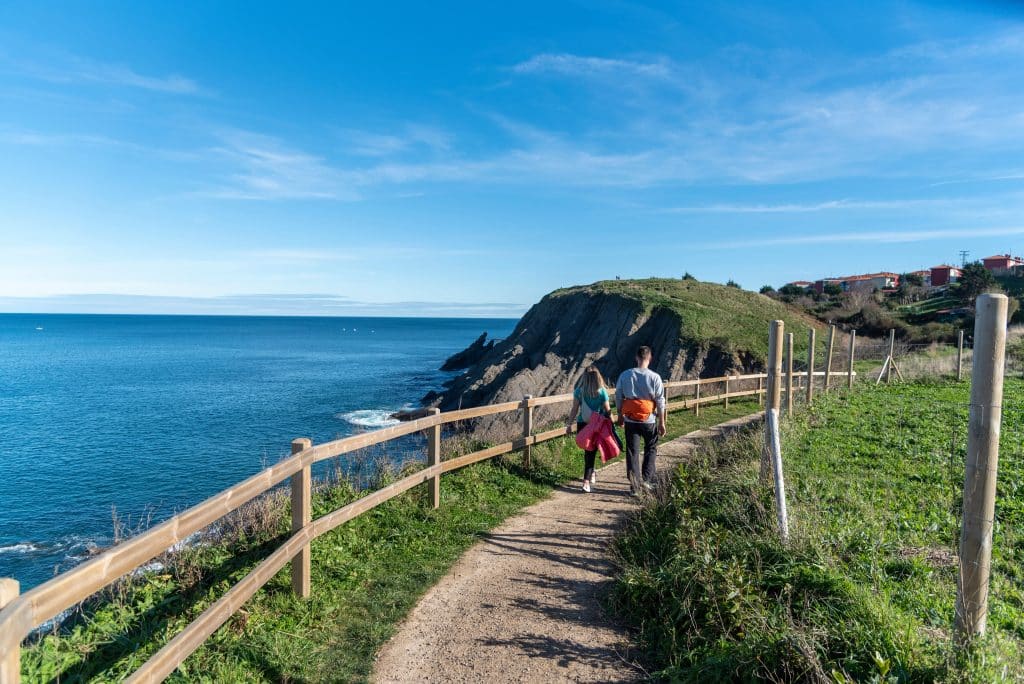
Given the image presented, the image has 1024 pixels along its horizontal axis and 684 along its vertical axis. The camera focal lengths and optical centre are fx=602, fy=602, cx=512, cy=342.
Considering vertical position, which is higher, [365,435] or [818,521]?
[365,435]

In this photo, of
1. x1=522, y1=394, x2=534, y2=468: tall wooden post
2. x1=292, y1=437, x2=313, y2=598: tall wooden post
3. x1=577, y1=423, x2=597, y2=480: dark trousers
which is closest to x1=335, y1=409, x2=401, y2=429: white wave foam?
x1=522, y1=394, x2=534, y2=468: tall wooden post

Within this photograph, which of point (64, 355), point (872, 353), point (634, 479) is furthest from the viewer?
point (64, 355)

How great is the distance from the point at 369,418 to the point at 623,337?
16.1 m

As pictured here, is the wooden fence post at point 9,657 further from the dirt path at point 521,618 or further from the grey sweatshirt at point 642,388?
the grey sweatshirt at point 642,388

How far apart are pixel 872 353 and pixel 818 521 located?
3293 cm

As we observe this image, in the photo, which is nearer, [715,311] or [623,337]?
[715,311]

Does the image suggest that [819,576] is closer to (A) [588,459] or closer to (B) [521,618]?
(B) [521,618]

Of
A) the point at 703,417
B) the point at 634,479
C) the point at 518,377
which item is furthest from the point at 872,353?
the point at 634,479

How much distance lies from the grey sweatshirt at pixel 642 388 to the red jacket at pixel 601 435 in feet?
1.00

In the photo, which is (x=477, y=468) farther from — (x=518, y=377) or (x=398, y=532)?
(x=518, y=377)

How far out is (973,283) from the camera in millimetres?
58375

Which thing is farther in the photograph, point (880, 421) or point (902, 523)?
point (880, 421)

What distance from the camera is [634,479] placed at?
8648mm

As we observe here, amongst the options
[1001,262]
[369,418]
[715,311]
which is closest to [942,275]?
[1001,262]
